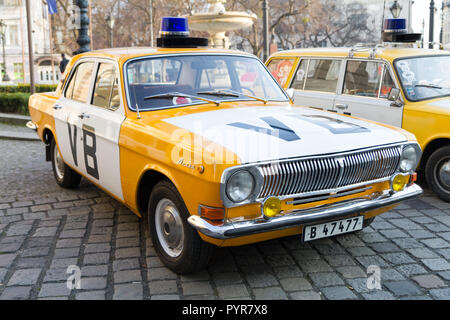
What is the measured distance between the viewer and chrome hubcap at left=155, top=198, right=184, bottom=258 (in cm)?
407

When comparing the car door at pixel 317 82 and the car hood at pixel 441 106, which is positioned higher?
the car door at pixel 317 82

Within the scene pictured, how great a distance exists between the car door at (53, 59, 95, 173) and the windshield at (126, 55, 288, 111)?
0.97m

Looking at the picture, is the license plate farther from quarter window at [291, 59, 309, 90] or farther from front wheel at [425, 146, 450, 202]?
quarter window at [291, 59, 309, 90]

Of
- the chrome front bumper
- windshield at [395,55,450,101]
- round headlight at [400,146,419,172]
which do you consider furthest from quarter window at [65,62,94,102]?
windshield at [395,55,450,101]

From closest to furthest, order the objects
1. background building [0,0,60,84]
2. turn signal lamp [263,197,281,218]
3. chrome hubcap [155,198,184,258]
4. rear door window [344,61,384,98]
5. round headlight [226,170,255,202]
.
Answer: round headlight [226,170,255,202]
turn signal lamp [263,197,281,218]
chrome hubcap [155,198,184,258]
rear door window [344,61,384,98]
background building [0,0,60,84]

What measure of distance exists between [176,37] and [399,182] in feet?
9.06

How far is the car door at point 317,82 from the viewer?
774 centimetres

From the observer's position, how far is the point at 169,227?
4168mm

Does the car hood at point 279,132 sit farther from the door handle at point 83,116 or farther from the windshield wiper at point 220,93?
the door handle at point 83,116

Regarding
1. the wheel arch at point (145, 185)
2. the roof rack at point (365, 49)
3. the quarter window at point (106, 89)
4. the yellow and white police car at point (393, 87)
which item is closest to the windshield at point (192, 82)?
the quarter window at point (106, 89)

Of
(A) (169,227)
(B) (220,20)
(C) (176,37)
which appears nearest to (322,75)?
(C) (176,37)

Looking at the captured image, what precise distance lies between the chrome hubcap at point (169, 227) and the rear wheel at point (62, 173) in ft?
9.08

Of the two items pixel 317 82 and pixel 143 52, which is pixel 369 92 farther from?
pixel 143 52

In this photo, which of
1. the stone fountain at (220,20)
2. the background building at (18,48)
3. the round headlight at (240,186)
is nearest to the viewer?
the round headlight at (240,186)
